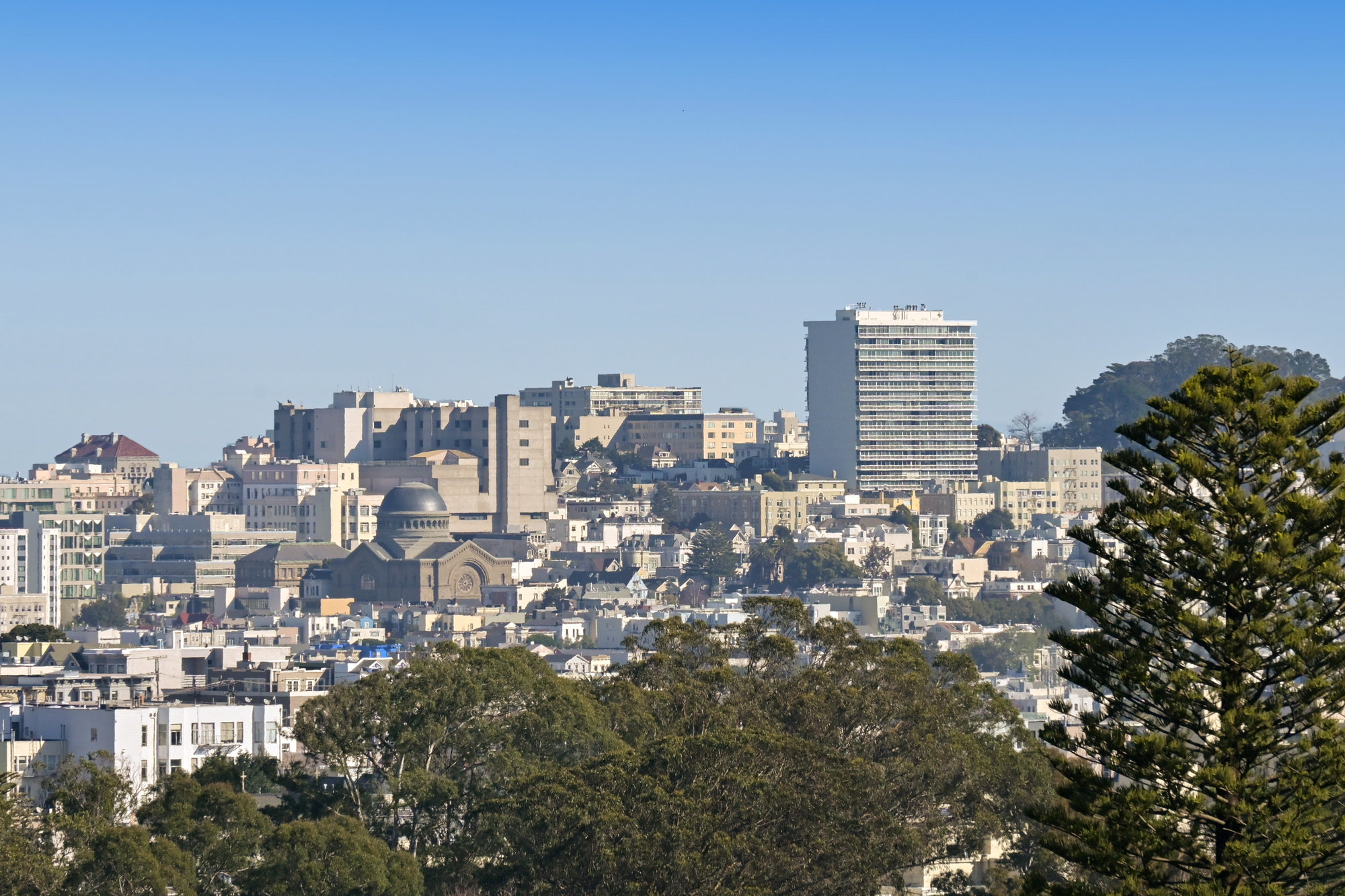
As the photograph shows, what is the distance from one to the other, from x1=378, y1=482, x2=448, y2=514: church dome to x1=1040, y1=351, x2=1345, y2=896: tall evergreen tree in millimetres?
152286

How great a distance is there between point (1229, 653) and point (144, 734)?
4308 centimetres

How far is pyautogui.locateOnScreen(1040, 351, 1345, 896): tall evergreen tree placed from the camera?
23.7 meters

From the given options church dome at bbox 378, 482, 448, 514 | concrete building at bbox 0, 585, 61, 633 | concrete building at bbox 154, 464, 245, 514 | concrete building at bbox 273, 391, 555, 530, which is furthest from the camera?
concrete building at bbox 154, 464, 245, 514

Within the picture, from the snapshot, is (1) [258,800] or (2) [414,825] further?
(1) [258,800]

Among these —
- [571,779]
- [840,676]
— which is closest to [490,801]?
[571,779]

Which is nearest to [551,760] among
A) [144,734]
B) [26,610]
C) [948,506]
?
[144,734]

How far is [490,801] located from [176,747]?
20.6 metres

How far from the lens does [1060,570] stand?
17525 centimetres

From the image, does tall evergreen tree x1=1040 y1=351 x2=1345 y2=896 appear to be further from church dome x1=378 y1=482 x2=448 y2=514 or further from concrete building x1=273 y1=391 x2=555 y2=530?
concrete building x1=273 y1=391 x2=555 y2=530

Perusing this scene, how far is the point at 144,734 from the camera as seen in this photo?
63.4 meters

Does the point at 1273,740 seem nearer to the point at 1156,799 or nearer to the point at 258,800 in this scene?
the point at 1156,799

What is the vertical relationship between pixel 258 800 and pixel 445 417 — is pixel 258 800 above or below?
below

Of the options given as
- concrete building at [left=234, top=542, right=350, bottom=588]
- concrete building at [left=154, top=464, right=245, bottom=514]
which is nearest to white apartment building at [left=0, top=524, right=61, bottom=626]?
concrete building at [left=234, top=542, right=350, bottom=588]

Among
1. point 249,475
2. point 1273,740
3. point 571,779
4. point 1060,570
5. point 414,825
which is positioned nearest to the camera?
point 1273,740
